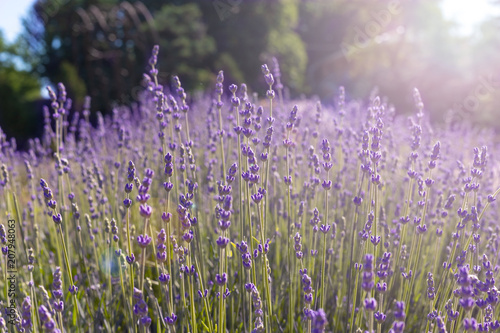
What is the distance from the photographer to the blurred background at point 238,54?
13.8 m

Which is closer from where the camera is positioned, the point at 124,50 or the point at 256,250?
the point at 256,250

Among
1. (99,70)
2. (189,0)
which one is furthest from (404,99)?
(99,70)

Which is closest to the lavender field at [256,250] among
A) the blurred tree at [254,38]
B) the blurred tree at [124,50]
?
the blurred tree at [124,50]

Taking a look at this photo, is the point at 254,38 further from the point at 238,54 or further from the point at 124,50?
the point at 124,50

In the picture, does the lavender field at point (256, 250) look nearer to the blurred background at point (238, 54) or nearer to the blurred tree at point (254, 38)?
the blurred background at point (238, 54)

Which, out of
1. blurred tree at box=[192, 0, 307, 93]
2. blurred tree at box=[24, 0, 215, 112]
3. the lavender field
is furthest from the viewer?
blurred tree at box=[192, 0, 307, 93]

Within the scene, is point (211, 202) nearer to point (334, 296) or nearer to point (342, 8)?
point (334, 296)

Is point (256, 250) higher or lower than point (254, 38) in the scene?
lower

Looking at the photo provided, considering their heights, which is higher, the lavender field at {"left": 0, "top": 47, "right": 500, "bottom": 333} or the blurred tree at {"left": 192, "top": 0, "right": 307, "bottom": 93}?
the blurred tree at {"left": 192, "top": 0, "right": 307, "bottom": 93}

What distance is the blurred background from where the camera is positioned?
13.8m

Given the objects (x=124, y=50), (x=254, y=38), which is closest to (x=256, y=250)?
(x=124, y=50)

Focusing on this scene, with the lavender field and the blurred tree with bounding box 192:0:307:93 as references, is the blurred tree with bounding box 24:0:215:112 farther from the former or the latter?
the lavender field

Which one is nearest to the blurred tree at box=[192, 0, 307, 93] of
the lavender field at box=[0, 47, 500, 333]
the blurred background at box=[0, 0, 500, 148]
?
the blurred background at box=[0, 0, 500, 148]

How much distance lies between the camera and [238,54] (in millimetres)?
18578
